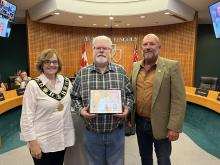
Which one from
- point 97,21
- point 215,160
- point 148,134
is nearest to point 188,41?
point 97,21

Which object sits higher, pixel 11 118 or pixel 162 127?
pixel 162 127

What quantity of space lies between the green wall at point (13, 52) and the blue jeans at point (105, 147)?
738cm

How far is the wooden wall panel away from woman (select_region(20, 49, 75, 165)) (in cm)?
590

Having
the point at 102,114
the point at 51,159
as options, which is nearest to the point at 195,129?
the point at 102,114

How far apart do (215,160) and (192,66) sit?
203 inches

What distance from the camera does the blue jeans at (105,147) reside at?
6.18 ft

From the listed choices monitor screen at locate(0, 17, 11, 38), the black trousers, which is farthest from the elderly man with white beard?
monitor screen at locate(0, 17, 11, 38)

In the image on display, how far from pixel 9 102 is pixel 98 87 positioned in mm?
3268

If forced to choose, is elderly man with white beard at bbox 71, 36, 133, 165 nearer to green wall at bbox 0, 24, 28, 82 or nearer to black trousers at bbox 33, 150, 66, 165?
black trousers at bbox 33, 150, 66, 165

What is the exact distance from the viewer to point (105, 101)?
181 centimetres

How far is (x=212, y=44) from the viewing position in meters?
8.70

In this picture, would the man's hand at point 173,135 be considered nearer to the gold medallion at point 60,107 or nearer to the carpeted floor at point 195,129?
the gold medallion at point 60,107

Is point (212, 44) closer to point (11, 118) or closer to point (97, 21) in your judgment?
point (97, 21)

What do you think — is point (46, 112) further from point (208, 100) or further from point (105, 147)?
point (208, 100)
